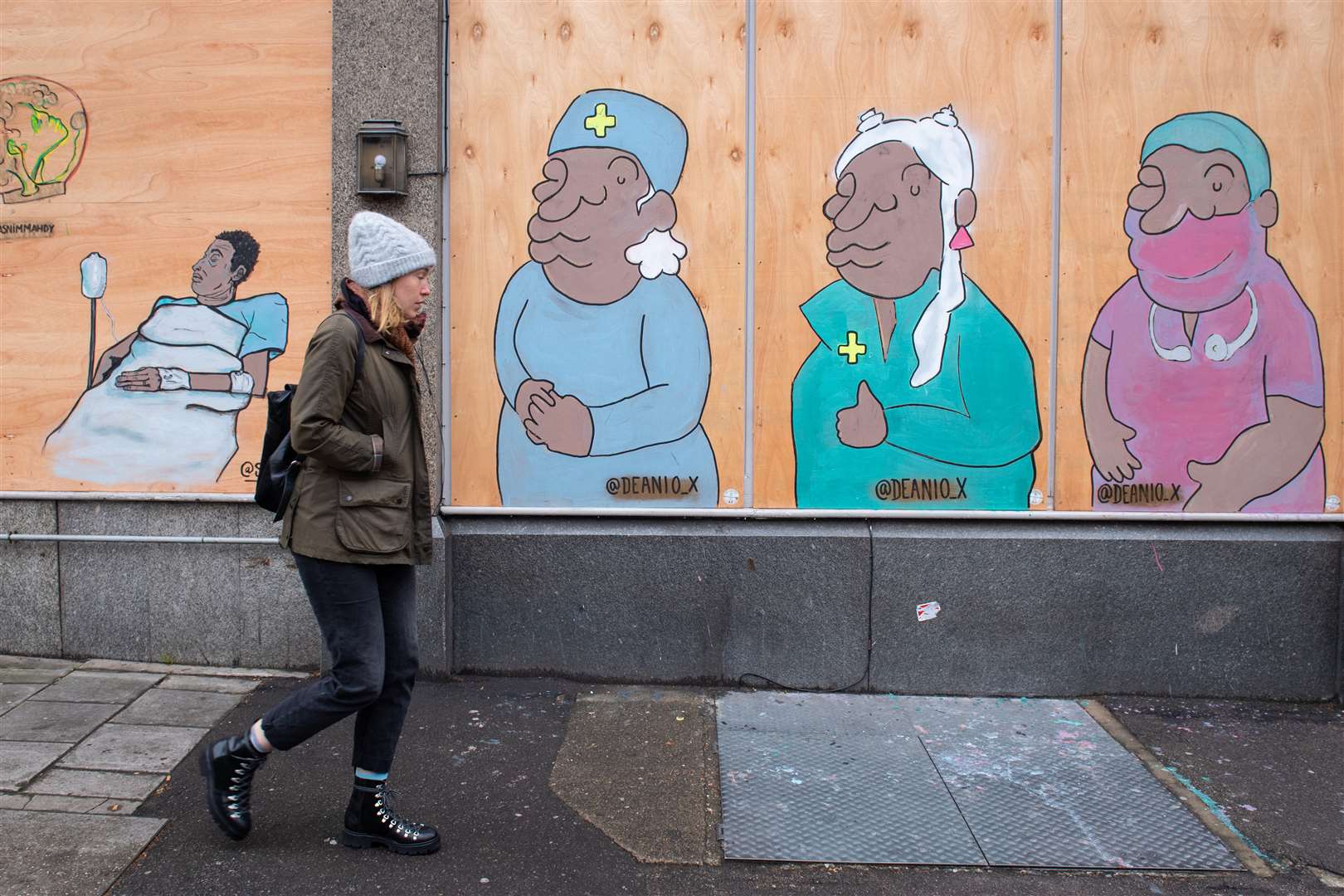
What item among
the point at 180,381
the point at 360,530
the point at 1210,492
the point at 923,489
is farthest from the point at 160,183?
the point at 1210,492

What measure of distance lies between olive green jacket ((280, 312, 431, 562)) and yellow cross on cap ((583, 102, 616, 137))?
2.11m

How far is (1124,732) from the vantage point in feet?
15.9

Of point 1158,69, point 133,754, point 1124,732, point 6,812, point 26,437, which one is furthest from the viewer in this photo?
point 26,437

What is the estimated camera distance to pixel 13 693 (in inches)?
199

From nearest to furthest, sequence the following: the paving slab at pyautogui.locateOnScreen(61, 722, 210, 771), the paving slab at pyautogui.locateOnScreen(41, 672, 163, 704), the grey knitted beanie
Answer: the grey knitted beanie
the paving slab at pyautogui.locateOnScreen(61, 722, 210, 771)
the paving slab at pyautogui.locateOnScreen(41, 672, 163, 704)

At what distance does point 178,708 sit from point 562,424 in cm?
213

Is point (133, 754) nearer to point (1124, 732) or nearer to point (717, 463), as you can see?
point (717, 463)

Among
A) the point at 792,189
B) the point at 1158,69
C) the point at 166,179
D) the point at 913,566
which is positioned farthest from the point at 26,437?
the point at 1158,69

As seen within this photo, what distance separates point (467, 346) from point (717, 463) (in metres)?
1.33

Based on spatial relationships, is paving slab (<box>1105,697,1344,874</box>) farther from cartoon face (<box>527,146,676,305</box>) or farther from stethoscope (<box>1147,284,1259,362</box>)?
cartoon face (<box>527,146,676,305</box>)

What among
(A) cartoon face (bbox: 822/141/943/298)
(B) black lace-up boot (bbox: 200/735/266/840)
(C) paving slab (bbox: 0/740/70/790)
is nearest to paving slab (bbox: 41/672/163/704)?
(C) paving slab (bbox: 0/740/70/790)

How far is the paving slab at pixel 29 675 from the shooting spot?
5.23m

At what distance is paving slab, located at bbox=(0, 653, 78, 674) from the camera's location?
5.45 meters

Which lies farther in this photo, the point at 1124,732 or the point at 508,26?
the point at 508,26
